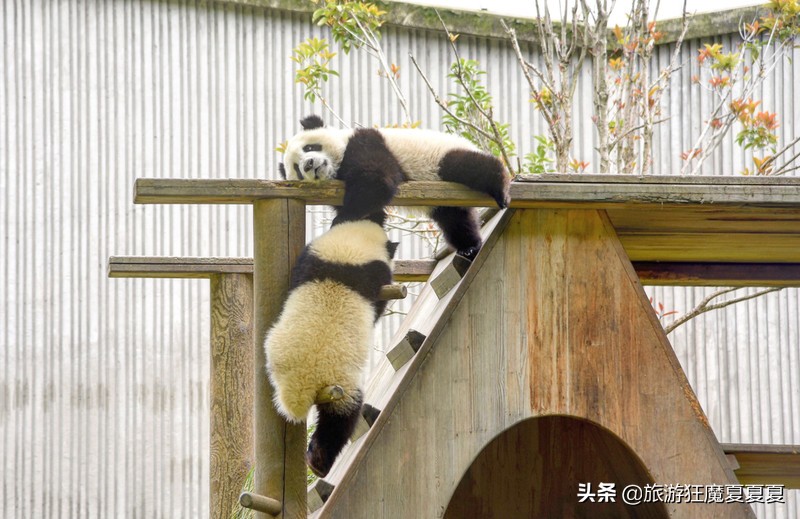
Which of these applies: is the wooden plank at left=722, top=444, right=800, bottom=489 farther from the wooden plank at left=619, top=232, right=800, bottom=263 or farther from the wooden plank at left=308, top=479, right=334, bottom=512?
the wooden plank at left=308, top=479, right=334, bottom=512

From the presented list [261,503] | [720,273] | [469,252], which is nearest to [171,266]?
[469,252]

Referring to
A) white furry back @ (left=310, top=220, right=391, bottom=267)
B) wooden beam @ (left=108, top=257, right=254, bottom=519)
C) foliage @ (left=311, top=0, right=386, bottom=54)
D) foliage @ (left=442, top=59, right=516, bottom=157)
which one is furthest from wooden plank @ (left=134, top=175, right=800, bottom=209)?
foliage @ (left=311, top=0, right=386, bottom=54)

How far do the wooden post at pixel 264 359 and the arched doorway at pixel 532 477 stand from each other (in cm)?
166

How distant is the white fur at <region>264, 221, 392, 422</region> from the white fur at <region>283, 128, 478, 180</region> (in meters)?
0.38

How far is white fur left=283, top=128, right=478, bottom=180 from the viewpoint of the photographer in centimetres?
347

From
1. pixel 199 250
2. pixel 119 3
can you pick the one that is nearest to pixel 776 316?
pixel 199 250

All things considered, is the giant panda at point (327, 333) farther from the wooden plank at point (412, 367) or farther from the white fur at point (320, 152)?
the white fur at point (320, 152)

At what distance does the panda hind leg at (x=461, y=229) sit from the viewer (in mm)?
3977

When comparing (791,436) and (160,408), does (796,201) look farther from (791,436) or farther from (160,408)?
(160,408)

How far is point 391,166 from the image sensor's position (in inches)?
135

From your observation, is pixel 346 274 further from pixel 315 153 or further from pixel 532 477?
pixel 532 477

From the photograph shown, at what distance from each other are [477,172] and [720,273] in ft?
6.22

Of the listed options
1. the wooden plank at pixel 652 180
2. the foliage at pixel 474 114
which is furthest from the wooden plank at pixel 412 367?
the foliage at pixel 474 114

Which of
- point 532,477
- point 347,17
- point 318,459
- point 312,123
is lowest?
point 532,477
